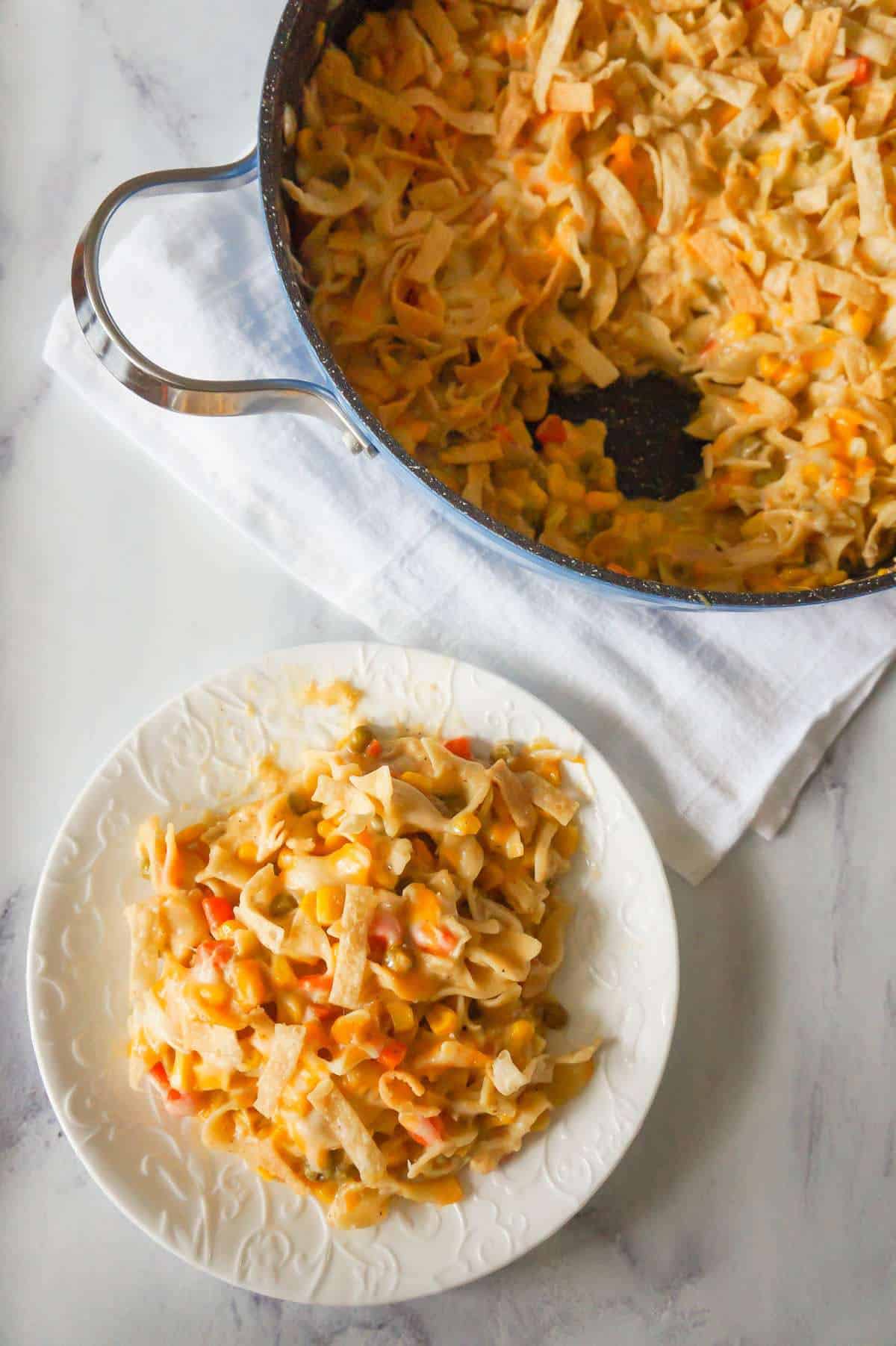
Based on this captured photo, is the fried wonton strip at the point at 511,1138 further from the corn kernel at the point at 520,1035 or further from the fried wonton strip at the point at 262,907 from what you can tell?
the fried wonton strip at the point at 262,907

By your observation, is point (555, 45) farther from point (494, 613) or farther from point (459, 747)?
point (459, 747)

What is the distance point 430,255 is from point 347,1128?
1.69 m

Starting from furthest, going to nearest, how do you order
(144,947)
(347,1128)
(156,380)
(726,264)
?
1. (726,264)
2. (144,947)
3. (347,1128)
4. (156,380)

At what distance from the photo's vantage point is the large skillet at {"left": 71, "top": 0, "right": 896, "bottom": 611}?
6.43ft

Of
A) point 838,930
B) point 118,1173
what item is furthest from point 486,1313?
point 838,930

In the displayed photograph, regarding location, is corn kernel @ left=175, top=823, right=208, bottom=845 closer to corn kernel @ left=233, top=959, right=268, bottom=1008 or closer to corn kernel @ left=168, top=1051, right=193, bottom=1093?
corn kernel @ left=233, top=959, right=268, bottom=1008

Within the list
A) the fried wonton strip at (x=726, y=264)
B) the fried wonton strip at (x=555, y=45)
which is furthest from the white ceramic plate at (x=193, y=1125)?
the fried wonton strip at (x=555, y=45)

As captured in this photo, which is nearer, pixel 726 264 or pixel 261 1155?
pixel 261 1155

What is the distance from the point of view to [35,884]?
2.53 m

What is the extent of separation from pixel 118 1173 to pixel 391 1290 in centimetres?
56

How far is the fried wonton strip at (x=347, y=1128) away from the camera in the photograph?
84.5 inches

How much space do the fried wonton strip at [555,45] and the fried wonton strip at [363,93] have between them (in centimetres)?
26

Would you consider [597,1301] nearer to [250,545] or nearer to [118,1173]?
[118,1173]

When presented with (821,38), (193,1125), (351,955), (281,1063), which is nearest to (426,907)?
(351,955)
